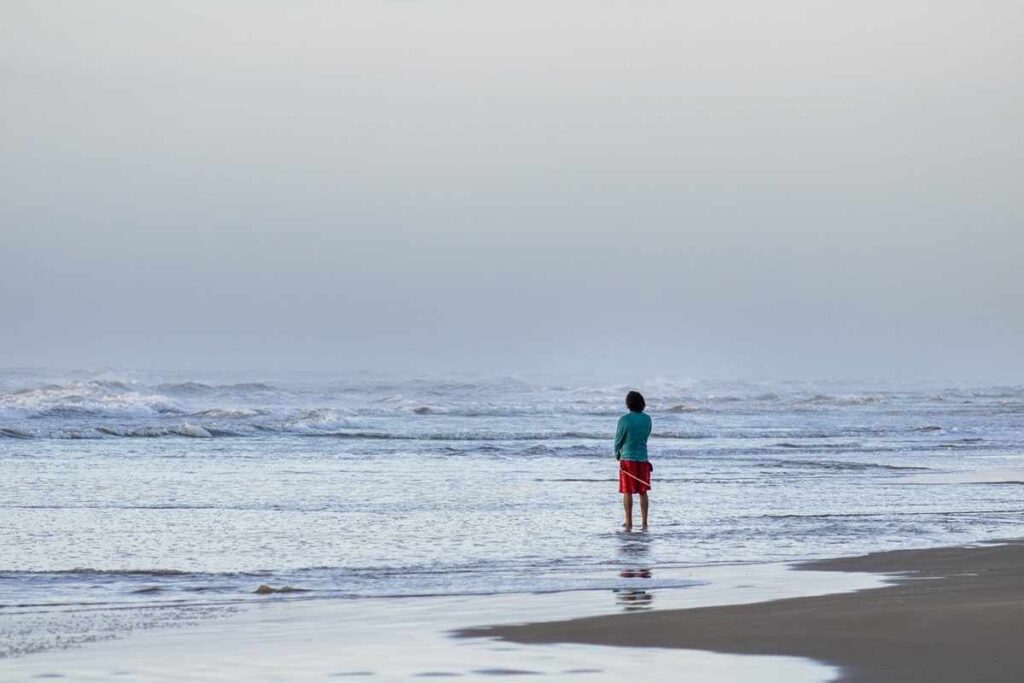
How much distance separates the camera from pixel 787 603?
28.6 feet

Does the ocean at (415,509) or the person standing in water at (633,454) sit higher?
the person standing in water at (633,454)

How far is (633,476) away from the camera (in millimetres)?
14336

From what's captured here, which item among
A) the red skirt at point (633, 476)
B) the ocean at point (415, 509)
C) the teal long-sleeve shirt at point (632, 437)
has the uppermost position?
the teal long-sleeve shirt at point (632, 437)

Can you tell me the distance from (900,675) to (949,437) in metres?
29.7

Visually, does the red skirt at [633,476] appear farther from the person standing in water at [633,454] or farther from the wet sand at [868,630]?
the wet sand at [868,630]

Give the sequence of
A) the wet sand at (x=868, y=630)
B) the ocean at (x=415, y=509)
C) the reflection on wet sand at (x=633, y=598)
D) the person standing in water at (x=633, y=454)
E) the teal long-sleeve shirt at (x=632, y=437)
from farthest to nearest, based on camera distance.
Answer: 1. the teal long-sleeve shirt at (x=632, y=437)
2. the person standing in water at (x=633, y=454)
3. the ocean at (x=415, y=509)
4. the reflection on wet sand at (x=633, y=598)
5. the wet sand at (x=868, y=630)

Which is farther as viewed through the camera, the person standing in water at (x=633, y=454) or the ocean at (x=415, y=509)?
the person standing in water at (x=633, y=454)

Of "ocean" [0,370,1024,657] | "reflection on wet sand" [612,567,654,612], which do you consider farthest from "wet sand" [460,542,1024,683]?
"ocean" [0,370,1024,657]

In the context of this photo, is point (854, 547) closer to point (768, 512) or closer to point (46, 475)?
point (768, 512)

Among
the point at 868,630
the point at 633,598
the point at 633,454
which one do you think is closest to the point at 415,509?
the point at 633,454

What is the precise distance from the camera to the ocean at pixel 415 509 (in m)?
9.91

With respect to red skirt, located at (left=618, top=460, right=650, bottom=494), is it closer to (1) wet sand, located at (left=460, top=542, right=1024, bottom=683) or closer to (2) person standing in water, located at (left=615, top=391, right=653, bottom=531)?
(2) person standing in water, located at (left=615, top=391, right=653, bottom=531)

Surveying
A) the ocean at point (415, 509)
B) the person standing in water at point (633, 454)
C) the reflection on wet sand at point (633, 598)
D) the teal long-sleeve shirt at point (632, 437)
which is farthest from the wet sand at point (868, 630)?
the teal long-sleeve shirt at point (632, 437)

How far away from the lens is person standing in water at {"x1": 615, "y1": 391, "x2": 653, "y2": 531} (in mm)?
14188
